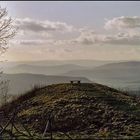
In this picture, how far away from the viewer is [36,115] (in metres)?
38.8

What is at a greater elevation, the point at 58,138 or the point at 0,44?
the point at 0,44

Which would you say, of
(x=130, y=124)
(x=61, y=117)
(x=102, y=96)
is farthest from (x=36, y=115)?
(x=130, y=124)

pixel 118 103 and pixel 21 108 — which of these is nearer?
pixel 118 103

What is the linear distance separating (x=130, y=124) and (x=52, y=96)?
10465mm

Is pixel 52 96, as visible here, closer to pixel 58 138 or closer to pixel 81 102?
pixel 81 102

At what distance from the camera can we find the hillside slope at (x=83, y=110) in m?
33.5

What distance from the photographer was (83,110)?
37.4m

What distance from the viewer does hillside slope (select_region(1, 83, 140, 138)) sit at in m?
33.5

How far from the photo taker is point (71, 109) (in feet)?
125

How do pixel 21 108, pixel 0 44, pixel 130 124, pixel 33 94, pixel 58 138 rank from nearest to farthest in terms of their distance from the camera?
1. pixel 58 138
2. pixel 130 124
3. pixel 21 108
4. pixel 33 94
5. pixel 0 44

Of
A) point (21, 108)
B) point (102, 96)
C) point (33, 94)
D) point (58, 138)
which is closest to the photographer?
point (58, 138)

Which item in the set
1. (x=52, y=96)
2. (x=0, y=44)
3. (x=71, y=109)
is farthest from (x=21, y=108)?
(x=0, y=44)

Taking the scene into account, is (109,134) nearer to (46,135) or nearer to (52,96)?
(46,135)

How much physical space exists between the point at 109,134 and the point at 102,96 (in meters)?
8.99
